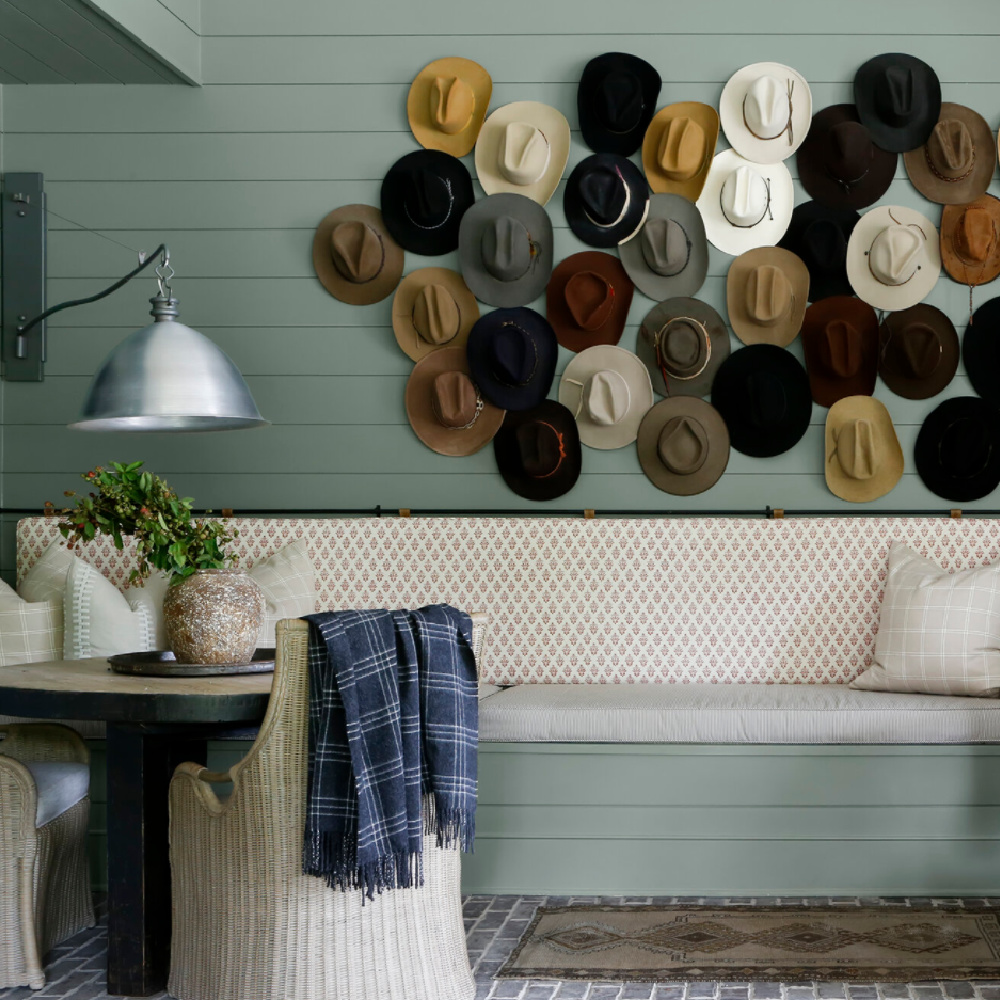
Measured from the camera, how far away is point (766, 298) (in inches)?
149

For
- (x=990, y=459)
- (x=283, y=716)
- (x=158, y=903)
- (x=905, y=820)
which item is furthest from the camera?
(x=990, y=459)

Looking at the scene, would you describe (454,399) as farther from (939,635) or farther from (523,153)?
(939,635)

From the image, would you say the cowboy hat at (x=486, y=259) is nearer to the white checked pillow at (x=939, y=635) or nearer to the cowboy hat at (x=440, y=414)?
the cowboy hat at (x=440, y=414)

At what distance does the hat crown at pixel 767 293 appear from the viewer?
3789mm

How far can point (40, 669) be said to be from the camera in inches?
105

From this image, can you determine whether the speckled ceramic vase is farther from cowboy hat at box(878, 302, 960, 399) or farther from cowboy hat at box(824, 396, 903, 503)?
cowboy hat at box(878, 302, 960, 399)

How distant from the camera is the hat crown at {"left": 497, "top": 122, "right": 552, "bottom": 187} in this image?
381 cm

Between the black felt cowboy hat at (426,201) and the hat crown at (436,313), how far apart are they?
0.50 feet

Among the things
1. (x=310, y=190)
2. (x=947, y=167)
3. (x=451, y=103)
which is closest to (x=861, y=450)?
(x=947, y=167)

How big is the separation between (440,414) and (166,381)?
123 cm

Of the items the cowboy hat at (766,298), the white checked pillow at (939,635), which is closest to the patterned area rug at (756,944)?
the white checked pillow at (939,635)

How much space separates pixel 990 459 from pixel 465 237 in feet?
6.13

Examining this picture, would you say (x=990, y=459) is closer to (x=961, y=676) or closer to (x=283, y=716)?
(x=961, y=676)

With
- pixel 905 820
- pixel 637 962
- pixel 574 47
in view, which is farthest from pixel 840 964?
pixel 574 47
